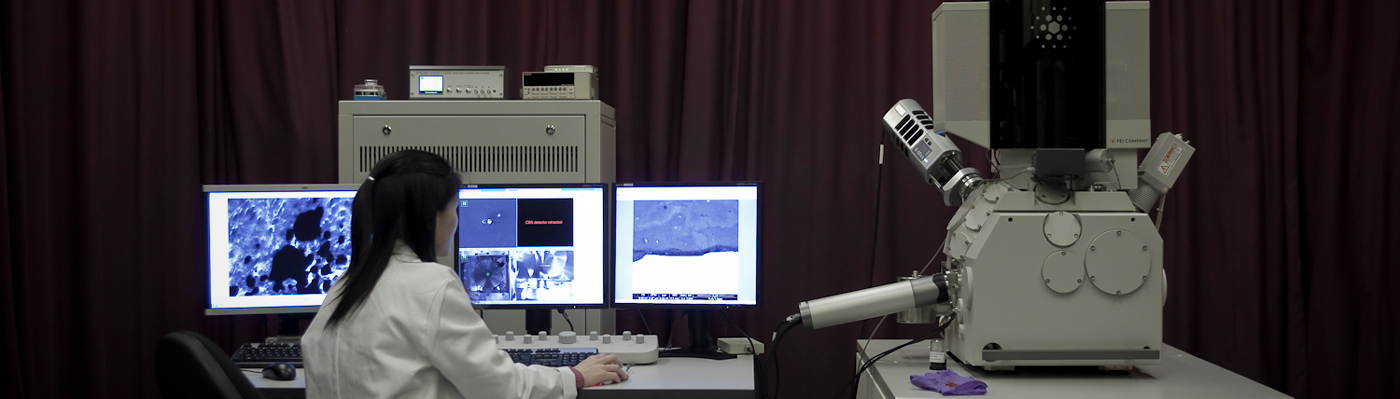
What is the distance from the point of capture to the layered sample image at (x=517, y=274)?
6.53ft

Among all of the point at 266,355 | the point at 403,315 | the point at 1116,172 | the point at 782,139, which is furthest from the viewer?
the point at 782,139

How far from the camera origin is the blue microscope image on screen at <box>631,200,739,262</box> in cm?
196

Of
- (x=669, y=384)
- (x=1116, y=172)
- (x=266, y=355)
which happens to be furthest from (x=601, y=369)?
(x=1116, y=172)

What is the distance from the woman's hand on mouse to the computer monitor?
0.30 meters

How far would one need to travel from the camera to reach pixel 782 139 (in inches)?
97.8

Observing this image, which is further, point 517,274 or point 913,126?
point 517,274

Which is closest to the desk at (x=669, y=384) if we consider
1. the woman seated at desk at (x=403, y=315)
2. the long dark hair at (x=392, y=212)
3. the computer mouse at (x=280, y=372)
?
the computer mouse at (x=280, y=372)

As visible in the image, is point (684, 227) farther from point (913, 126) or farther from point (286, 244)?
point (286, 244)

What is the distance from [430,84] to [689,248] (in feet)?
2.54

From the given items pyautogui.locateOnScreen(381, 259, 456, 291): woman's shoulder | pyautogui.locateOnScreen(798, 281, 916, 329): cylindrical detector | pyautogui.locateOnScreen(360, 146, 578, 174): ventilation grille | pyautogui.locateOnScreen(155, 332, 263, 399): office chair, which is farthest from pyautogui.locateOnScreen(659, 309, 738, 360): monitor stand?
pyautogui.locateOnScreen(155, 332, 263, 399): office chair

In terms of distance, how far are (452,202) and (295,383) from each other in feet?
1.89

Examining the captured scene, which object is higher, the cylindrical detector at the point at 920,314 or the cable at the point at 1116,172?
the cable at the point at 1116,172

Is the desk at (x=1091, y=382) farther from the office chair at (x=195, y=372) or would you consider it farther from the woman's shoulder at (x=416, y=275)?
the office chair at (x=195, y=372)

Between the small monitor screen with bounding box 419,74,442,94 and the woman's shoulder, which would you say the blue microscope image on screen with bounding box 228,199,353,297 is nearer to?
the small monitor screen with bounding box 419,74,442,94
